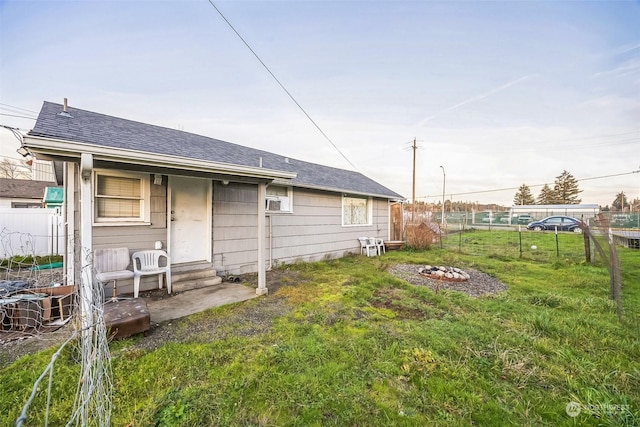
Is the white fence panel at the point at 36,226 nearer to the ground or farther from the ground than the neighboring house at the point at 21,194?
nearer to the ground

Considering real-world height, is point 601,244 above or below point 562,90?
below

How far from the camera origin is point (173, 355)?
2.76 metres

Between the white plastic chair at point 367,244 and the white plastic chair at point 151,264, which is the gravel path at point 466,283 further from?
the white plastic chair at point 151,264

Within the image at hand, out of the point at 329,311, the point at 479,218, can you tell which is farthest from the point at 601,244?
the point at 479,218

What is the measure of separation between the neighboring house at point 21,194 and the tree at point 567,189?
55.4m

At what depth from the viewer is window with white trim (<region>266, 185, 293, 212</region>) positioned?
7.01 metres

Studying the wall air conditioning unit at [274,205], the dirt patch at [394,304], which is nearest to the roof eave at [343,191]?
the wall air conditioning unit at [274,205]

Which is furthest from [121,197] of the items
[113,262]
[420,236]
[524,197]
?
[524,197]

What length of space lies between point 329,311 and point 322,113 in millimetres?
8148

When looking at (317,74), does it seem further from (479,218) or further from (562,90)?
(479,218)

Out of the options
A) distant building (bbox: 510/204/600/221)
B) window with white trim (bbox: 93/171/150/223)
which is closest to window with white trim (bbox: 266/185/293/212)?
window with white trim (bbox: 93/171/150/223)

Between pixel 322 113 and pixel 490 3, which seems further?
pixel 322 113

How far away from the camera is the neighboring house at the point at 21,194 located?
12906 mm

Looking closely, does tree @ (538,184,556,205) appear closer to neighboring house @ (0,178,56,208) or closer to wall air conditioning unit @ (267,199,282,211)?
wall air conditioning unit @ (267,199,282,211)
